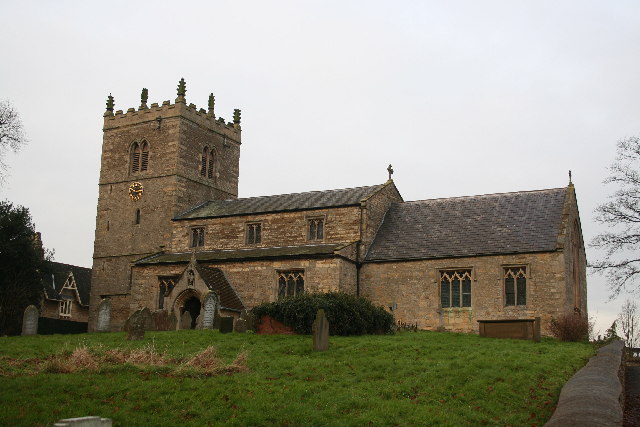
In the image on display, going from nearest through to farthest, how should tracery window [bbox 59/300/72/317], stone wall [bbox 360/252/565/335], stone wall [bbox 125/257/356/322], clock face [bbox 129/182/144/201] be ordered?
stone wall [bbox 360/252/565/335] → stone wall [bbox 125/257/356/322] → clock face [bbox 129/182/144/201] → tracery window [bbox 59/300/72/317]

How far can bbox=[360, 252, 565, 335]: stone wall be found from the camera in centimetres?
3303

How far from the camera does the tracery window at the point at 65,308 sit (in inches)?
2373

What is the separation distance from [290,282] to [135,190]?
1502 centimetres

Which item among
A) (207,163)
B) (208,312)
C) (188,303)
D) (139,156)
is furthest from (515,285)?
(139,156)

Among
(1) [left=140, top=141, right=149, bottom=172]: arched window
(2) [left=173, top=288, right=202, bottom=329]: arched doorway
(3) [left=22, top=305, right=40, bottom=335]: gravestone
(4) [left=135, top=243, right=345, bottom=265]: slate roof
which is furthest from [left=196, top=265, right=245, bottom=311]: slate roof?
(1) [left=140, top=141, right=149, bottom=172]: arched window

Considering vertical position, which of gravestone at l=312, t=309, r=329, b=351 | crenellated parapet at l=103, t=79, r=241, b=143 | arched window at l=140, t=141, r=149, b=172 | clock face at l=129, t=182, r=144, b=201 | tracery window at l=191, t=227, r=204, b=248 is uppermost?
crenellated parapet at l=103, t=79, r=241, b=143

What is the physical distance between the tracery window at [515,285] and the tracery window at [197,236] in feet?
58.6

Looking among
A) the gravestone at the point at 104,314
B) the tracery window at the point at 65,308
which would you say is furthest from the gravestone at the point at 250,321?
the tracery window at the point at 65,308

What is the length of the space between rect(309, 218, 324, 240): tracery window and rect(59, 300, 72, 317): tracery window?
1162 inches

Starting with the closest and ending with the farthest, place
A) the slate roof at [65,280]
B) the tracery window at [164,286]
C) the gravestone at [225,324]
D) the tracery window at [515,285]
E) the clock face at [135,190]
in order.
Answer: the gravestone at [225,324]
the tracery window at [515,285]
the tracery window at [164,286]
the clock face at [135,190]
the slate roof at [65,280]

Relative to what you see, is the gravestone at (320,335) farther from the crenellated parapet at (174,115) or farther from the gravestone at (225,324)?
the crenellated parapet at (174,115)

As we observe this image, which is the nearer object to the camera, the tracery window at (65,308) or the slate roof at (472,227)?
the slate roof at (472,227)

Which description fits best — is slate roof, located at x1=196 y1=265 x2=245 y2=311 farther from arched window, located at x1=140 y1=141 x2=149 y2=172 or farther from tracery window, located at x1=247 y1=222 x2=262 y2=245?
arched window, located at x1=140 y1=141 x2=149 y2=172

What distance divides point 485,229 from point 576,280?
5.59m
